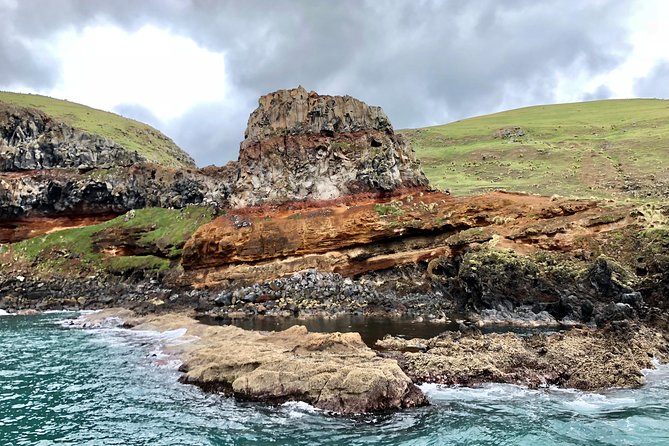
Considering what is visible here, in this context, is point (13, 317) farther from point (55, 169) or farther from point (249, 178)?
point (55, 169)

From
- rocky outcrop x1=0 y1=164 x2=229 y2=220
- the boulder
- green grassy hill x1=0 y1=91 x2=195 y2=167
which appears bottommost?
the boulder

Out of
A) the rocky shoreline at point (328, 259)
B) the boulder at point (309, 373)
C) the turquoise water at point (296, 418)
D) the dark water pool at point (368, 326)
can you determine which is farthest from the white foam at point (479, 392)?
the dark water pool at point (368, 326)

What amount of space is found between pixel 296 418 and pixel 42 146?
87222mm

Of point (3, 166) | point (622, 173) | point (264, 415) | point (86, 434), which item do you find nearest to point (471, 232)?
point (264, 415)

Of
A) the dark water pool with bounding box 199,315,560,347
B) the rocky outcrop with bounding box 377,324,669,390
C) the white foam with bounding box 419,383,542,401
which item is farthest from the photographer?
the dark water pool with bounding box 199,315,560,347

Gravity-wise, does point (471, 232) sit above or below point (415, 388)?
above

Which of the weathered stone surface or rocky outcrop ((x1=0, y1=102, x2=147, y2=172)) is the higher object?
rocky outcrop ((x1=0, y1=102, x2=147, y2=172))

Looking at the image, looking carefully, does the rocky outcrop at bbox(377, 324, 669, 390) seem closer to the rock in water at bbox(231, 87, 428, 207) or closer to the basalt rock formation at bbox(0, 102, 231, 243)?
the rock in water at bbox(231, 87, 428, 207)

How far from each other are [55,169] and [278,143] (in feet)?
141

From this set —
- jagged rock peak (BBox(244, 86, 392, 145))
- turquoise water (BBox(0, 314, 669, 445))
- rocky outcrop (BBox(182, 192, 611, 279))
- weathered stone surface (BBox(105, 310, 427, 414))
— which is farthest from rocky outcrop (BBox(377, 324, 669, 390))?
jagged rock peak (BBox(244, 86, 392, 145))

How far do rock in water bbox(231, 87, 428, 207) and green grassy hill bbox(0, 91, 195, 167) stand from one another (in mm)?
77063

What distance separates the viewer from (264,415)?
725 inches

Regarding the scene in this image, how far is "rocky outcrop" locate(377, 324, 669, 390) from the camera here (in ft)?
72.9

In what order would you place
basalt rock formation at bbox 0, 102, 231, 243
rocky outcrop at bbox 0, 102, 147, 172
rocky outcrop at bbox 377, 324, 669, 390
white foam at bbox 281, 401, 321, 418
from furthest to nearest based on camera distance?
rocky outcrop at bbox 0, 102, 147, 172 → basalt rock formation at bbox 0, 102, 231, 243 → rocky outcrop at bbox 377, 324, 669, 390 → white foam at bbox 281, 401, 321, 418
